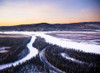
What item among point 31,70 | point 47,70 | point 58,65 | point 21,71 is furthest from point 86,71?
point 21,71

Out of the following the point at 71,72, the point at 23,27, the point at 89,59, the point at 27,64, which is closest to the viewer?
the point at 71,72

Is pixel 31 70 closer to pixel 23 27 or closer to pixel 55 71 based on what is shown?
pixel 55 71

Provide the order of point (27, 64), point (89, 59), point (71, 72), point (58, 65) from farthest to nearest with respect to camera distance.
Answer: point (89, 59) < point (27, 64) < point (58, 65) < point (71, 72)

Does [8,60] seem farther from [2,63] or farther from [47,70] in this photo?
[47,70]

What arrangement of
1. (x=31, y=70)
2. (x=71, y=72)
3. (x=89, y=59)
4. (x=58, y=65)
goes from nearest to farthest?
(x=71, y=72) < (x=31, y=70) < (x=58, y=65) < (x=89, y=59)

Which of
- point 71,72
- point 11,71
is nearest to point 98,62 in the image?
point 71,72

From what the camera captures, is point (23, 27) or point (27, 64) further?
point (23, 27)

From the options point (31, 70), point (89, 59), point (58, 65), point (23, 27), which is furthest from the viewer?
point (23, 27)

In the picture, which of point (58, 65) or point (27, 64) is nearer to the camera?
point (58, 65)
